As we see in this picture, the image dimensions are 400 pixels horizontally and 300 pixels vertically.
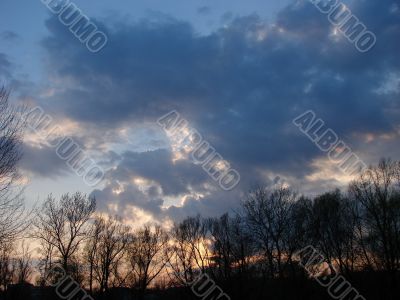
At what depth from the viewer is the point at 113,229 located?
6028 centimetres

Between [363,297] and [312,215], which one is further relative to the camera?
[312,215]

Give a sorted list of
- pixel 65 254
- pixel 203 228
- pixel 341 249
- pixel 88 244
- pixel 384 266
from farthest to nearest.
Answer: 1. pixel 203 228
2. pixel 88 244
3. pixel 341 249
4. pixel 65 254
5. pixel 384 266

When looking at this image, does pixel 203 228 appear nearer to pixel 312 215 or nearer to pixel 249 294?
pixel 312 215

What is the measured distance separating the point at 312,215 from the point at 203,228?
19.1 m

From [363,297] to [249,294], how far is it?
11693 millimetres

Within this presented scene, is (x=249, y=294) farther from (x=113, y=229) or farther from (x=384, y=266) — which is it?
(x=113, y=229)

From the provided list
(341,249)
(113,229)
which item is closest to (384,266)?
(341,249)

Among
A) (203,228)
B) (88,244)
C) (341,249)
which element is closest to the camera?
(341,249)

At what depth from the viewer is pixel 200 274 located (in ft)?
194

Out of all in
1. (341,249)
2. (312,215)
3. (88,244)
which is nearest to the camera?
(341,249)

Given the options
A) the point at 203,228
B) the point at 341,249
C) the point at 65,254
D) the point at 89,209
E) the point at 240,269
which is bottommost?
the point at 65,254

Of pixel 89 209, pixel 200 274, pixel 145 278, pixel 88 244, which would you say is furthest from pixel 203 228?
pixel 89 209

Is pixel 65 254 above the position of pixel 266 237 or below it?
below

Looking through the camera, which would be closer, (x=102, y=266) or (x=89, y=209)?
(x=89, y=209)
